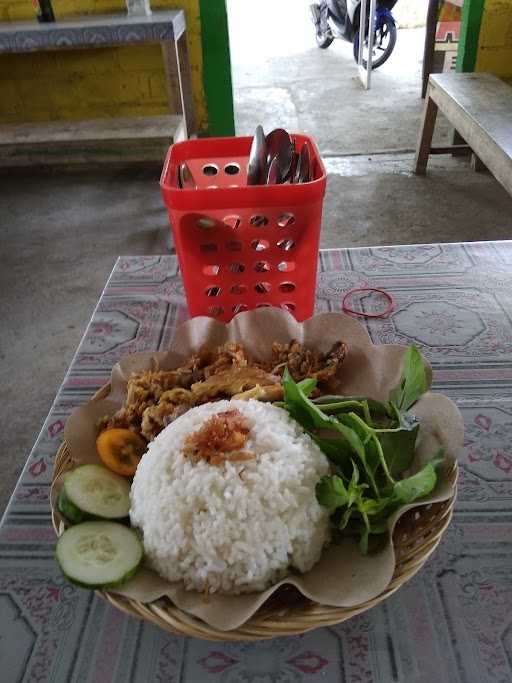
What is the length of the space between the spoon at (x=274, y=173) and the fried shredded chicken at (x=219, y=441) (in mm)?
561

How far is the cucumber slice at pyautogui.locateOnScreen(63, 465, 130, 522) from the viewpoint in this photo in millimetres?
736

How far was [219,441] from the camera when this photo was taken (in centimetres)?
77

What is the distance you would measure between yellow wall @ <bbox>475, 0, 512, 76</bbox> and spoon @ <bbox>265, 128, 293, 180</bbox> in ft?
11.2

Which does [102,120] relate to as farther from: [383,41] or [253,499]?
[383,41]

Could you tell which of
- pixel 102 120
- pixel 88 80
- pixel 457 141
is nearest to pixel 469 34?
pixel 457 141

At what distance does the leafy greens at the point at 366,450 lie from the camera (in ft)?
2.30

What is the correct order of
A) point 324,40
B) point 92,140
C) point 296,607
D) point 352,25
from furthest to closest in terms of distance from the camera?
point 324,40, point 352,25, point 92,140, point 296,607

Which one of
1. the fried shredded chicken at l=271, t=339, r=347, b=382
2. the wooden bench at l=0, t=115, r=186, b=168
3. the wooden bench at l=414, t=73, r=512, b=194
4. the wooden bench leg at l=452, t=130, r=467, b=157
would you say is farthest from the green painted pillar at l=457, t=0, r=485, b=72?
the fried shredded chicken at l=271, t=339, r=347, b=382

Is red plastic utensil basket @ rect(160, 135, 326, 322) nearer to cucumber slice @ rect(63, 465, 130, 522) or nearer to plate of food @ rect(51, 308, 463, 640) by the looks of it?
plate of food @ rect(51, 308, 463, 640)

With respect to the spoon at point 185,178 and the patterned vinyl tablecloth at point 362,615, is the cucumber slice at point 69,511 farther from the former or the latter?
the spoon at point 185,178

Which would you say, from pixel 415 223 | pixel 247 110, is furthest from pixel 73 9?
→ pixel 415 223

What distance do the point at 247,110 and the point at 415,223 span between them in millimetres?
2381

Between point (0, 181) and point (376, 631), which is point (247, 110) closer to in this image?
point (0, 181)

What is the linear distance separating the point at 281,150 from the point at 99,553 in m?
0.88
